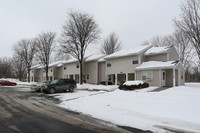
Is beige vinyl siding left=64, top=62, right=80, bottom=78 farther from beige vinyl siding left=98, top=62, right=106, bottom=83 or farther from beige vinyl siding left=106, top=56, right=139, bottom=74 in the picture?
beige vinyl siding left=106, top=56, right=139, bottom=74

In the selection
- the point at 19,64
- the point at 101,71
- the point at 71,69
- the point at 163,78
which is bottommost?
the point at 163,78

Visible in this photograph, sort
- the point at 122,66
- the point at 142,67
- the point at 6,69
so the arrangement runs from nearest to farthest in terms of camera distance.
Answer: the point at 142,67, the point at 122,66, the point at 6,69

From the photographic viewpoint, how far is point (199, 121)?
6.70 metres

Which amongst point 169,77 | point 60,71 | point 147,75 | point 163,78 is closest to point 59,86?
point 147,75

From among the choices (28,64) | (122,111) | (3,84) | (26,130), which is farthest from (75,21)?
(28,64)

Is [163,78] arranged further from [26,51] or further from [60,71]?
[26,51]

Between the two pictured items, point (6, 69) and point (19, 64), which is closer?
point (19, 64)

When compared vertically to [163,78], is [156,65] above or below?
above

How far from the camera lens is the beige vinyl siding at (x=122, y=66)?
982 inches

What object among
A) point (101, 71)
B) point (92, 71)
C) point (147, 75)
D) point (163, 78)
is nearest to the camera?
point (163, 78)

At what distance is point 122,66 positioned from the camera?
86.3 ft

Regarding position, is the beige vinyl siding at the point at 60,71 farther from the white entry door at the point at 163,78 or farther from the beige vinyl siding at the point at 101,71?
the white entry door at the point at 163,78

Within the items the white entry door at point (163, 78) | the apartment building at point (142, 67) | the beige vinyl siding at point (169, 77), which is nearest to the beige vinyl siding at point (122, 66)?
the apartment building at point (142, 67)

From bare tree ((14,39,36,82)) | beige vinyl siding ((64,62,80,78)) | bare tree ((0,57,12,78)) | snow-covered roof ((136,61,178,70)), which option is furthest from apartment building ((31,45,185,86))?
bare tree ((0,57,12,78))
